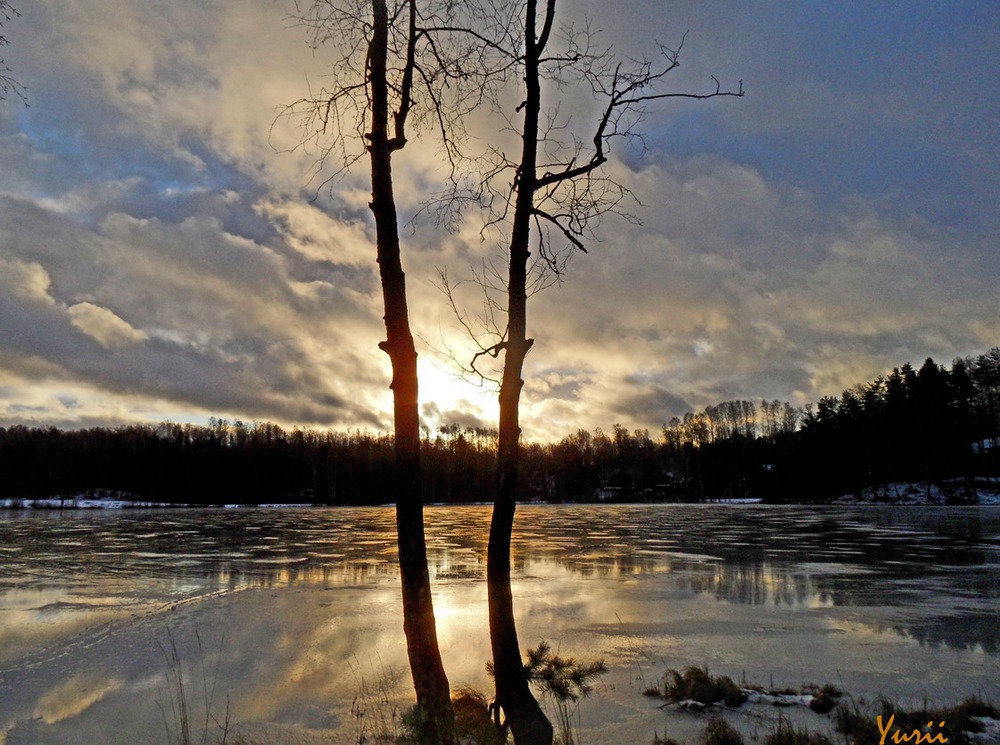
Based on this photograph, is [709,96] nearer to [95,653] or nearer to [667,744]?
[667,744]

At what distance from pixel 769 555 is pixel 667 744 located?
16558 millimetres

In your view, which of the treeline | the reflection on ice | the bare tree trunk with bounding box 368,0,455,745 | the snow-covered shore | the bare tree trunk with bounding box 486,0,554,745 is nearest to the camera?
the bare tree trunk with bounding box 368,0,455,745

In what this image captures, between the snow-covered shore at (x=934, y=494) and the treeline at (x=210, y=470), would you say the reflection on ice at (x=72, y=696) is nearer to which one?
the snow-covered shore at (x=934, y=494)

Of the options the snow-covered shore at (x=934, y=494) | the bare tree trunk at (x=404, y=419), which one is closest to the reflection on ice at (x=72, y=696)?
the bare tree trunk at (x=404, y=419)

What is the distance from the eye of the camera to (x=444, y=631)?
942 cm

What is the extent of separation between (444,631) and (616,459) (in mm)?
145163

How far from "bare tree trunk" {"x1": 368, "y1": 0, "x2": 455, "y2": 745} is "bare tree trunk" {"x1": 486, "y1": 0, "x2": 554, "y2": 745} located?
0.58 meters

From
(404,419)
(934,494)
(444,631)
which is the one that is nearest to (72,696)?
(444,631)

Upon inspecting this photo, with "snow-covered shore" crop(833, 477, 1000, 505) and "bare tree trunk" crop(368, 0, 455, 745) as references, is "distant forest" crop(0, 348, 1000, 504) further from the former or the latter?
"bare tree trunk" crop(368, 0, 455, 745)

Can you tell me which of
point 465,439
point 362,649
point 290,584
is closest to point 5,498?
point 465,439

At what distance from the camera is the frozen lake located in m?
6.24

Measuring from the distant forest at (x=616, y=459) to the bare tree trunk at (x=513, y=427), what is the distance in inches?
3351
